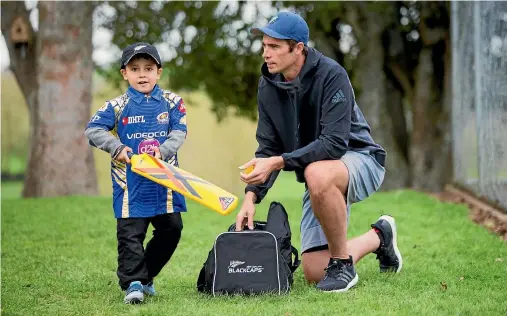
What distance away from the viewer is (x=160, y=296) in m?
5.22

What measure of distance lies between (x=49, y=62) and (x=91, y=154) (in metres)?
1.44

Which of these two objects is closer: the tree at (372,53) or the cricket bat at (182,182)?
the cricket bat at (182,182)

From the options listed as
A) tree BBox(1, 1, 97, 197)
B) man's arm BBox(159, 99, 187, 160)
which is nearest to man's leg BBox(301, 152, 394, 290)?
man's arm BBox(159, 99, 187, 160)

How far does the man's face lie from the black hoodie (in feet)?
0.35

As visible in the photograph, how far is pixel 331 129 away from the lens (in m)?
5.17

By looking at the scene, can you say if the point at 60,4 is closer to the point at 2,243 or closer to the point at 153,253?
the point at 2,243

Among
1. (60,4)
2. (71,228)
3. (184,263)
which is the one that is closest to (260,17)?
(60,4)

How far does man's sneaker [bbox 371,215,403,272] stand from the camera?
580 cm

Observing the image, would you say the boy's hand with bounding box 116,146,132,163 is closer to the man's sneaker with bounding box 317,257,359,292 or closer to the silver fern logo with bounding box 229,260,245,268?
the silver fern logo with bounding box 229,260,245,268

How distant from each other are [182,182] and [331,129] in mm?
949

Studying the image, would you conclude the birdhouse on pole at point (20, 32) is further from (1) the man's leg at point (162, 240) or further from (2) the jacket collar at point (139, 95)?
(1) the man's leg at point (162, 240)

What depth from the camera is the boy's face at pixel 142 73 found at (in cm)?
520

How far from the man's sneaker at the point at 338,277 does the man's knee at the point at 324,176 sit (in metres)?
0.47

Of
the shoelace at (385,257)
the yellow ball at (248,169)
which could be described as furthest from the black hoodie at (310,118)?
the shoelace at (385,257)
